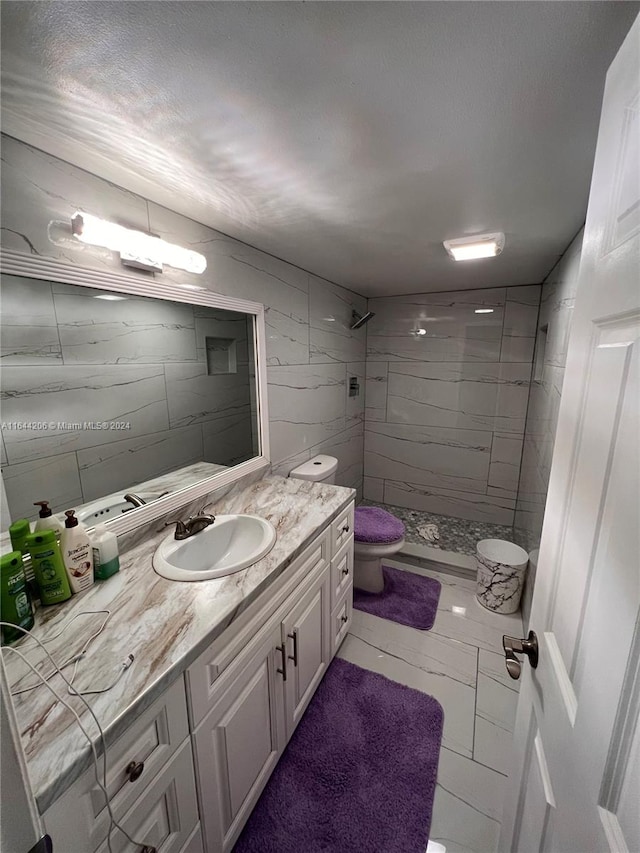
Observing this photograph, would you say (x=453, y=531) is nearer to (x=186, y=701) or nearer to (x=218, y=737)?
(x=218, y=737)

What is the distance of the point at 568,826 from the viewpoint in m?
0.53

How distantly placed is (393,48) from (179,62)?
43 cm

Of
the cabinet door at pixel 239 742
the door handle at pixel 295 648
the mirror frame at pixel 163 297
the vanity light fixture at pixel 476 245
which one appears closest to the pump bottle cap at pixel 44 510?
the mirror frame at pixel 163 297

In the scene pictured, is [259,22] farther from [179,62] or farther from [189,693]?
[189,693]

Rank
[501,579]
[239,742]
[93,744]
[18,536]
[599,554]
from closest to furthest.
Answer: [599,554]
[93,744]
[18,536]
[239,742]
[501,579]

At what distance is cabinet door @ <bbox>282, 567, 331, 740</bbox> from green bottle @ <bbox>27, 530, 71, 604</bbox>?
0.74m

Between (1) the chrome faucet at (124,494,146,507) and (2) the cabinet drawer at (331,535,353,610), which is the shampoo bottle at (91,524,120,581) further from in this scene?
(2) the cabinet drawer at (331,535,353,610)

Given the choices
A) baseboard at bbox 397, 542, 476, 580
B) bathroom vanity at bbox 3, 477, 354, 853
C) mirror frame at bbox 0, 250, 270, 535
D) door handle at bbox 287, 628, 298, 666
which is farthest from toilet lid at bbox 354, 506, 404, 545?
door handle at bbox 287, 628, 298, 666

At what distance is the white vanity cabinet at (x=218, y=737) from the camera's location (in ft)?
2.28

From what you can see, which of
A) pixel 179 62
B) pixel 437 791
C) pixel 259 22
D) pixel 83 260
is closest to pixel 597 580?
pixel 259 22

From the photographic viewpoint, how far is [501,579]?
6.94 ft

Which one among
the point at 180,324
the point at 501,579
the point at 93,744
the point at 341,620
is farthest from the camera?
the point at 501,579

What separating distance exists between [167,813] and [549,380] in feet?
7.61

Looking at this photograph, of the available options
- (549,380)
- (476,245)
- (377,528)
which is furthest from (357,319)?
(377,528)
